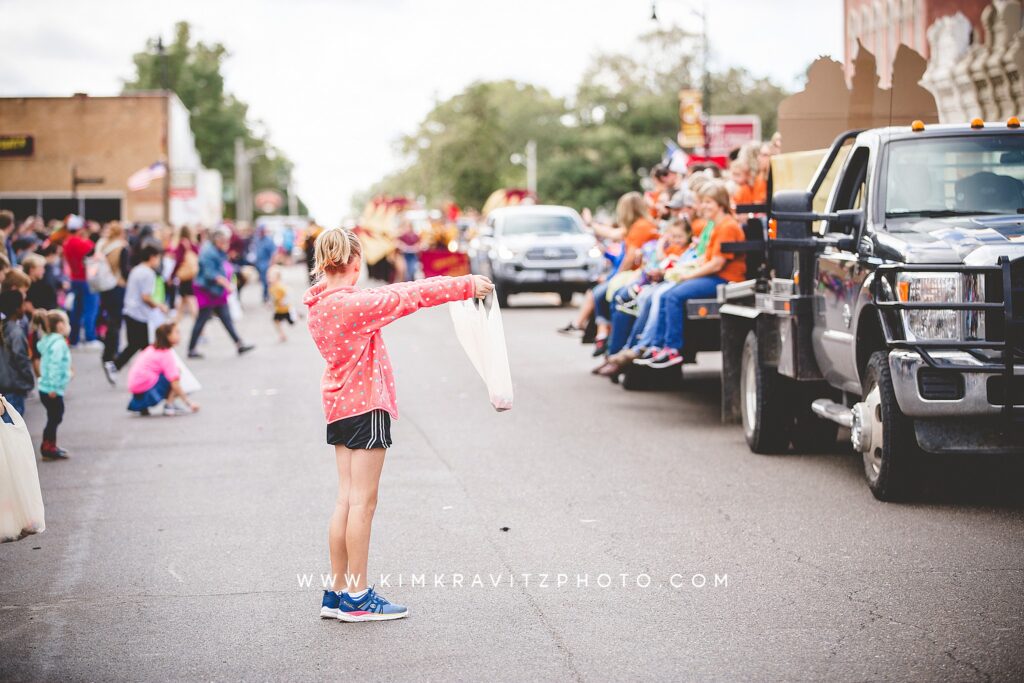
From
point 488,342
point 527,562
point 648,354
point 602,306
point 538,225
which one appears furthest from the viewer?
point 538,225

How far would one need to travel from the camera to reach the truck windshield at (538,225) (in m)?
30.2

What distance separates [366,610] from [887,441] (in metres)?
3.56

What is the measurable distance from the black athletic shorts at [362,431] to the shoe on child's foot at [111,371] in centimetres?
1193

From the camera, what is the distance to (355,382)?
6.21m

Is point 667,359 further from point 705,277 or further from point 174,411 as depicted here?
point 174,411

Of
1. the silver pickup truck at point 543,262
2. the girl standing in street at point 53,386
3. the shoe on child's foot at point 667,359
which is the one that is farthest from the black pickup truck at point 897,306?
Result: the silver pickup truck at point 543,262

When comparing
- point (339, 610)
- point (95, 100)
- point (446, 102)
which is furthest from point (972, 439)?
point (446, 102)

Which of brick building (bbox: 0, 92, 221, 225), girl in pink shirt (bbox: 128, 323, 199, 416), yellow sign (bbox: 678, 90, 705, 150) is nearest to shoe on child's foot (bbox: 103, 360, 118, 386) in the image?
girl in pink shirt (bbox: 128, 323, 199, 416)

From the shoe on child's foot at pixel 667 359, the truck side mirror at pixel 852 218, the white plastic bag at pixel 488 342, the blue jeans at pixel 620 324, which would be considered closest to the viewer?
the white plastic bag at pixel 488 342

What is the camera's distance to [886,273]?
832 cm

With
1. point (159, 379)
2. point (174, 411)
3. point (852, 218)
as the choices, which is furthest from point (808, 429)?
point (159, 379)

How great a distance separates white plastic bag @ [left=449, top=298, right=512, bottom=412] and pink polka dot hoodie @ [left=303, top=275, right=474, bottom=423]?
0.24m

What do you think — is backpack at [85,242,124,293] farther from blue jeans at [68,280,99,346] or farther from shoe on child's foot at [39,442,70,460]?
shoe on child's foot at [39,442,70,460]

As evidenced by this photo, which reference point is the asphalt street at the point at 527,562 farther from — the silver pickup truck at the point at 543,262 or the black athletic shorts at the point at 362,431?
the silver pickup truck at the point at 543,262
